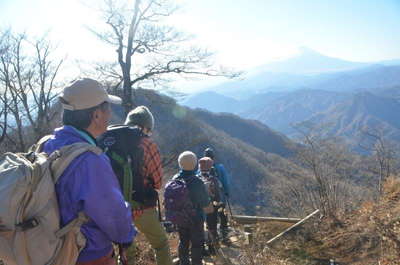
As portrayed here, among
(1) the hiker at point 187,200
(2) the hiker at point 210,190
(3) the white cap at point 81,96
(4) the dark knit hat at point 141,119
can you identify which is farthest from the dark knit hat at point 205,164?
(3) the white cap at point 81,96

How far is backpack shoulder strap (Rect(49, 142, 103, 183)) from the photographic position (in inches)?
66.7

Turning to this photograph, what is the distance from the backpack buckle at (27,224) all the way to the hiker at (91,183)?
0.44ft

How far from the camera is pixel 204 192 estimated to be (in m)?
3.92

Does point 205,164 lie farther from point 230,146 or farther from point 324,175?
point 230,146

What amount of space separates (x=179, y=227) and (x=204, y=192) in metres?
0.53

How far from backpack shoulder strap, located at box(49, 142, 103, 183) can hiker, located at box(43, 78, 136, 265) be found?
2 centimetres

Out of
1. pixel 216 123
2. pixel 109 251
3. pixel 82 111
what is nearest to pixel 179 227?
pixel 109 251

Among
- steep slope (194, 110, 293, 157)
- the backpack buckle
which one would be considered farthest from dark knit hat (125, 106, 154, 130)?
steep slope (194, 110, 293, 157)

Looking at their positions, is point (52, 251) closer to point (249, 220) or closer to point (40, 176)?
point (40, 176)

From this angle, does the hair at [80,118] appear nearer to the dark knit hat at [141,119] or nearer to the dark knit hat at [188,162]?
the dark knit hat at [141,119]

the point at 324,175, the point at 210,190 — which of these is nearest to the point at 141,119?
the point at 210,190

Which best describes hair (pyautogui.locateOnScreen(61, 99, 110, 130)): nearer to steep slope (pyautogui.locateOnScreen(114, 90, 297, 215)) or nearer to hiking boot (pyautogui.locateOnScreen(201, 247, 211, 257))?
hiking boot (pyautogui.locateOnScreen(201, 247, 211, 257))

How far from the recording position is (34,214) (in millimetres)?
1612

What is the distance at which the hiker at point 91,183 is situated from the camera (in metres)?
1.69
